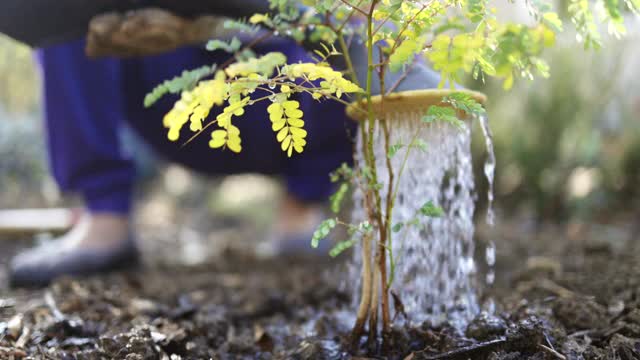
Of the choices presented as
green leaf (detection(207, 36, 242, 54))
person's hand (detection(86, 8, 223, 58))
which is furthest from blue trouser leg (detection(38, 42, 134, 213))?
green leaf (detection(207, 36, 242, 54))

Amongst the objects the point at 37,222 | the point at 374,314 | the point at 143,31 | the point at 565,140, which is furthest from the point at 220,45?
the point at 565,140

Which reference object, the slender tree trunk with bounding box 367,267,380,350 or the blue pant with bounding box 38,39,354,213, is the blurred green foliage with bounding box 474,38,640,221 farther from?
the slender tree trunk with bounding box 367,267,380,350

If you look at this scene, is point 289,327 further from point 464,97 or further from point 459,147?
point 464,97

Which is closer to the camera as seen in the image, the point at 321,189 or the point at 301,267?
the point at 301,267

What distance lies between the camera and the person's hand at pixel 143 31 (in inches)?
59.8

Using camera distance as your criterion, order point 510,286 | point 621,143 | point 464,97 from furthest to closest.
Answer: point 621,143 → point 510,286 → point 464,97

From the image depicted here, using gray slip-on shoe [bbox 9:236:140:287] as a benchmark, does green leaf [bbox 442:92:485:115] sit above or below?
above

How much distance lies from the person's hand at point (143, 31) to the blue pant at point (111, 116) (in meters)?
0.80

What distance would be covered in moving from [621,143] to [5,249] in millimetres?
3644

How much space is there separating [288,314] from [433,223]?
53cm

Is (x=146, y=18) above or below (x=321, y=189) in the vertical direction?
above

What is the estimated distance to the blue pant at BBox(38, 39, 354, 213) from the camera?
248 centimetres

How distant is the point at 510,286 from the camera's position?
1944 mm

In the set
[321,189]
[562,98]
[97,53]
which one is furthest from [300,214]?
[562,98]
